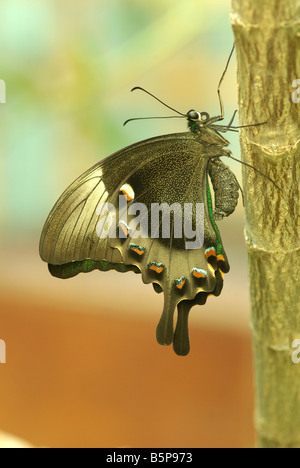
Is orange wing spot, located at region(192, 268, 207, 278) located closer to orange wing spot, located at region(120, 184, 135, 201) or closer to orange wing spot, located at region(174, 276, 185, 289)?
orange wing spot, located at region(174, 276, 185, 289)

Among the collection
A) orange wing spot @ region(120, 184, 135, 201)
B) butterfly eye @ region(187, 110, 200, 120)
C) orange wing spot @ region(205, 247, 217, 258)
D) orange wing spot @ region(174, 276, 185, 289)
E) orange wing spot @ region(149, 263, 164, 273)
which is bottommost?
orange wing spot @ region(174, 276, 185, 289)

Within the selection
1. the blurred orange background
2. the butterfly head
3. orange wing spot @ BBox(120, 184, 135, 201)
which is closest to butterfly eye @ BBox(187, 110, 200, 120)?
the butterfly head

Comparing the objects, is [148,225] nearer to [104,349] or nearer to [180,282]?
[180,282]

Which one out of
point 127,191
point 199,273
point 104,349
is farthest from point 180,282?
point 104,349

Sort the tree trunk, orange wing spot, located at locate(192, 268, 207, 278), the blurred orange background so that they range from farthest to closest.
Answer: the blurred orange background, orange wing spot, located at locate(192, 268, 207, 278), the tree trunk

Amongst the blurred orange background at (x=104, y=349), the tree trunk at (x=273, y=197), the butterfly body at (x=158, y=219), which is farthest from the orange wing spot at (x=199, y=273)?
the blurred orange background at (x=104, y=349)

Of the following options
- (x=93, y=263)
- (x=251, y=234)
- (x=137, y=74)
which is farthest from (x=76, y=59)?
(x=251, y=234)

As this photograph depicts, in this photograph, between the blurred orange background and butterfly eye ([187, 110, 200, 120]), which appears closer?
butterfly eye ([187, 110, 200, 120])

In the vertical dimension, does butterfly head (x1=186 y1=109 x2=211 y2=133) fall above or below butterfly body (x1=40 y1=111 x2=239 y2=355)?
above
